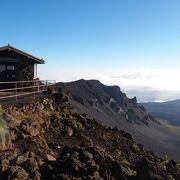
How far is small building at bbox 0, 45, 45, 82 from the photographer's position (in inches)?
1576

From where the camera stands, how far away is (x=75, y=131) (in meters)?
26.5

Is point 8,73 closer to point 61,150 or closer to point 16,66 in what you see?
point 16,66

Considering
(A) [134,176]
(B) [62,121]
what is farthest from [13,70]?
(A) [134,176]

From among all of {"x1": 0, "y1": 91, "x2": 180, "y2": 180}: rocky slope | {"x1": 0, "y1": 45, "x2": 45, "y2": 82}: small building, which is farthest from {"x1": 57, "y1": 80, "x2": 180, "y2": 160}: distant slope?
{"x1": 0, "y1": 91, "x2": 180, "y2": 180}: rocky slope

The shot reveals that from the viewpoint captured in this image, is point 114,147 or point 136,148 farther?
point 136,148

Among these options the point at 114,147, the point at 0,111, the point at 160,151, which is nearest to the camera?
the point at 0,111

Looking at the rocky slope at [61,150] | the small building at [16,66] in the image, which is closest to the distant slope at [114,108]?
the small building at [16,66]

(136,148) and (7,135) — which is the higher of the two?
(7,135)

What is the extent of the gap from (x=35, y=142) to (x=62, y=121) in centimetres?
900

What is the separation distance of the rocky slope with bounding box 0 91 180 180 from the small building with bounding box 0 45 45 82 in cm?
979

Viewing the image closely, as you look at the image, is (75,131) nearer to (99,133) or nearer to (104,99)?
(99,133)

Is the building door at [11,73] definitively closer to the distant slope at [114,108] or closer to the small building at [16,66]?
the small building at [16,66]

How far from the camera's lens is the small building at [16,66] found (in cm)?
4003

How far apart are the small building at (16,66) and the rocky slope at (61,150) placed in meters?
9.79
